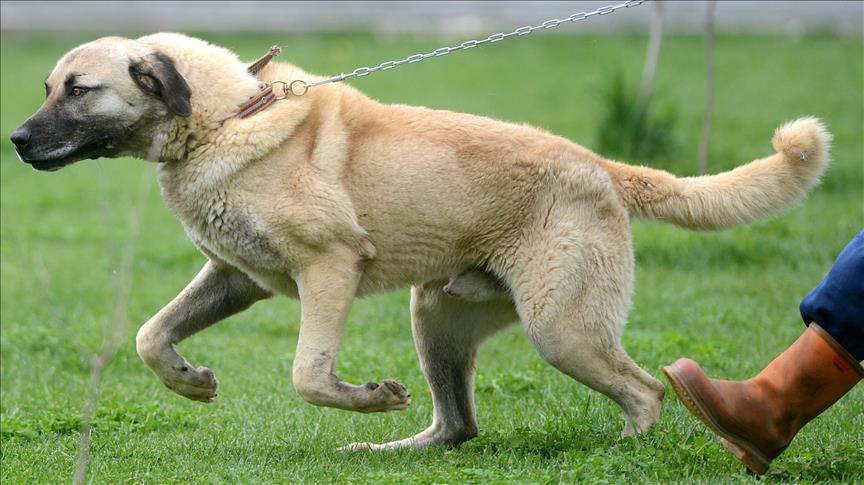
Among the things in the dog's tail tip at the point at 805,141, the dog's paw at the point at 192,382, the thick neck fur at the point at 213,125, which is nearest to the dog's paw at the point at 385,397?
the dog's paw at the point at 192,382

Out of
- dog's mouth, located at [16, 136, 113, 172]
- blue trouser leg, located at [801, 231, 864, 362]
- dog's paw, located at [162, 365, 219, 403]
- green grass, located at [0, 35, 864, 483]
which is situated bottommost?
green grass, located at [0, 35, 864, 483]

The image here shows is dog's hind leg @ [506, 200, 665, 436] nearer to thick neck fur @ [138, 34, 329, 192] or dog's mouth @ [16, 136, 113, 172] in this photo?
thick neck fur @ [138, 34, 329, 192]

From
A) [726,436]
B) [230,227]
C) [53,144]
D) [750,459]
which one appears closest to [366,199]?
[230,227]

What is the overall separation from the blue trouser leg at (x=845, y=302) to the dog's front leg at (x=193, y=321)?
2.41 m

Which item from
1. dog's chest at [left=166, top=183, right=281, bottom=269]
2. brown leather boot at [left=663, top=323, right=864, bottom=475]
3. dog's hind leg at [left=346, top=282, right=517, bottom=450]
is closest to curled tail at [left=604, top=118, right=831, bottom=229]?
dog's hind leg at [left=346, top=282, right=517, bottom=450]

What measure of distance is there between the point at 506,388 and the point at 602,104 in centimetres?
690

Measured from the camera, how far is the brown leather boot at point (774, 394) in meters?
4.54

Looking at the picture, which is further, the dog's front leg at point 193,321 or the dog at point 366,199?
the dog's front leg at point 193,321

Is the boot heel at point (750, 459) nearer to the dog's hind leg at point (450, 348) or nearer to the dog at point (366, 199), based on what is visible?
the dog at point (366, 199)

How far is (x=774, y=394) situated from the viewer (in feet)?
15.0

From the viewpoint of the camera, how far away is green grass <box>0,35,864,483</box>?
16.2ft

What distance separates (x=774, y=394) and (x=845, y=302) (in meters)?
0.42

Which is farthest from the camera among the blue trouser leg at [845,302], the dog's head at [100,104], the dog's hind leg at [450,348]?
the dog's hind leg at [450,348]

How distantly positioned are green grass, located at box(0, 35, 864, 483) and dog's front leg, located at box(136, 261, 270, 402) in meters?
0.27
